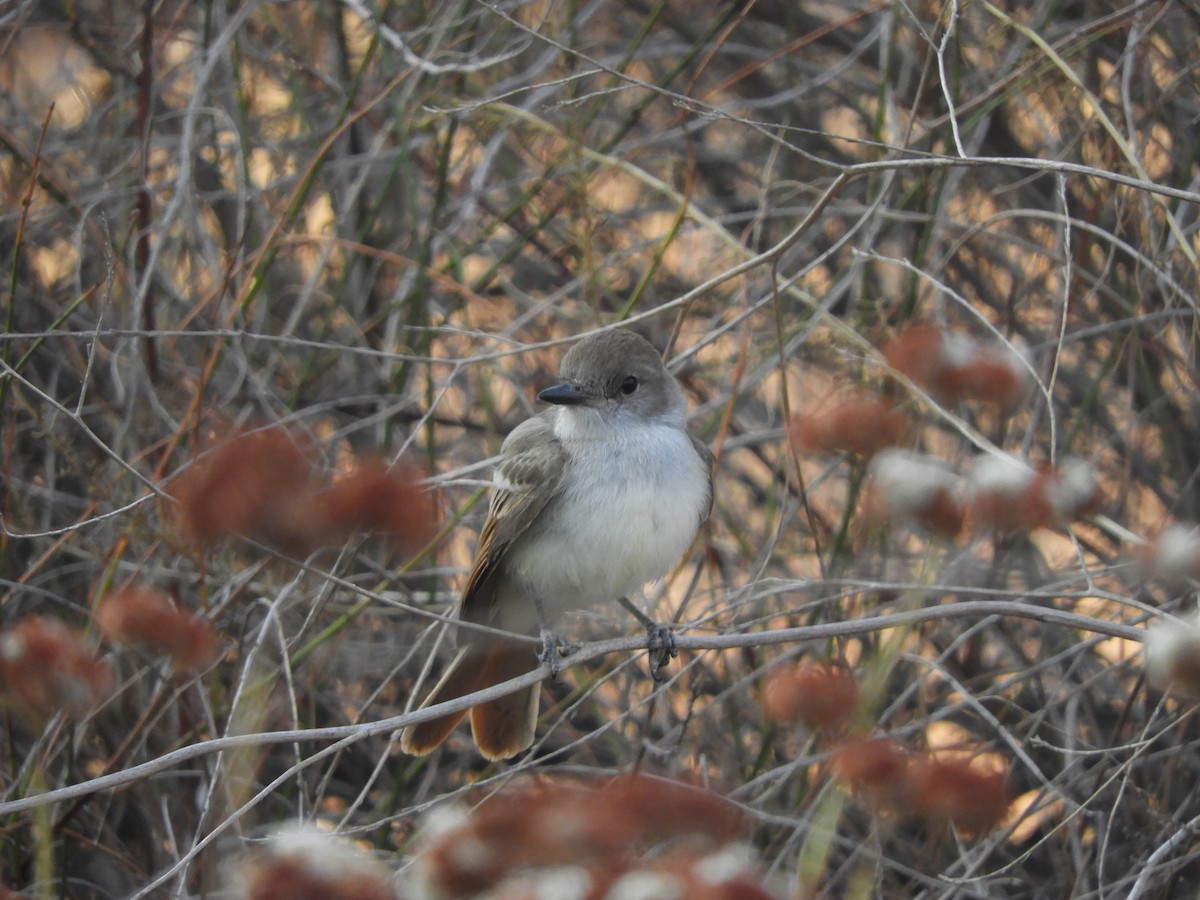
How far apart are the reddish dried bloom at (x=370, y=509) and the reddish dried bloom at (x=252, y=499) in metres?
0.04

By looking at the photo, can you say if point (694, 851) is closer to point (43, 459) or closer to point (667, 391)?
point (667, 391)

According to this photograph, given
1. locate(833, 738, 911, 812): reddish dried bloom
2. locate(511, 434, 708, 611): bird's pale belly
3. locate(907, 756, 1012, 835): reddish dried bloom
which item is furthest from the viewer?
locate(511, 434, 708, 611): bird's pale belly

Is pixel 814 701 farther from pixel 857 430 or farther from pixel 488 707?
pixel 488 707

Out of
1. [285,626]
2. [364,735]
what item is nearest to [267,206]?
[285,626]

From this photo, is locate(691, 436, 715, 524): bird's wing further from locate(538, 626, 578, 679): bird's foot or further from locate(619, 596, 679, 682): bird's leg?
locate(538, 626, 578, 679): bird's foot

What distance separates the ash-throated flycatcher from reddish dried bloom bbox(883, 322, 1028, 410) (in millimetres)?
1327

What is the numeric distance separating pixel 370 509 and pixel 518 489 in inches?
71.1

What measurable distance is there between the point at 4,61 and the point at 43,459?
1.84 m

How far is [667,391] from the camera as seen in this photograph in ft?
12.8

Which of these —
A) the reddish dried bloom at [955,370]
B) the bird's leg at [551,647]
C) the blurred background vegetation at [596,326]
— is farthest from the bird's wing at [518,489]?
the reddish dried bloom at [955,370]

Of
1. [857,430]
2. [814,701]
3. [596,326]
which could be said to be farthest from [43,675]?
[596,326]

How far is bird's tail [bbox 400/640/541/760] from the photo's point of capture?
3.52 metres

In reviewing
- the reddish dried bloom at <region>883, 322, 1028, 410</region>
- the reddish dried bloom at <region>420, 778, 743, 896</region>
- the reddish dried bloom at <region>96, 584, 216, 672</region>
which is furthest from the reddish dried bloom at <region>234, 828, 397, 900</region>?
the reddish dried bloom at <region>883, 322, 1028, 410</region>

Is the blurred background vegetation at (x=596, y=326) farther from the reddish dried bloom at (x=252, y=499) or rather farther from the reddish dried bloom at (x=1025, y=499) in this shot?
the reddish dried bloom at (x=252, y=499)
